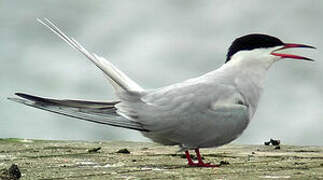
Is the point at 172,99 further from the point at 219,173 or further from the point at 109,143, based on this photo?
the point at 109,143

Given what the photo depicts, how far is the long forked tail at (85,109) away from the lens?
5438 mm

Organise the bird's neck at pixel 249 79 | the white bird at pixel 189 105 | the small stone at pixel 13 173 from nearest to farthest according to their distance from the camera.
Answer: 1. the small stone at pixel 13 173
2. the white bird at pixel 189 105
3. the bird's neck at pixel 249 79

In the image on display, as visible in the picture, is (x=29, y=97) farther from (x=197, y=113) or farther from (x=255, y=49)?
(x=255, y=49)

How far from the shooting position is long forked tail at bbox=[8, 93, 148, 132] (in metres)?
5.44

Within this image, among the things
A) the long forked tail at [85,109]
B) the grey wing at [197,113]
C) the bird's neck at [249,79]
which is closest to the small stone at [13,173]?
the long forked tail at [85,109]

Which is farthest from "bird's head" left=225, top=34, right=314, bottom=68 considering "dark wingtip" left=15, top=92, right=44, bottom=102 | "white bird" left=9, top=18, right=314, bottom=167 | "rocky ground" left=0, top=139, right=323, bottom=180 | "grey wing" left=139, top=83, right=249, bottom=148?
"dark wingtip" left=15, top=92, right=44, bottom=102

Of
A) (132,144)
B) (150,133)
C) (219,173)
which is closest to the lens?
(219,173)

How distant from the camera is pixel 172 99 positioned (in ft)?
18.6

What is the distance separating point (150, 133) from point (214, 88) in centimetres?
65

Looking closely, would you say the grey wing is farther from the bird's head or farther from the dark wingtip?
the dark wingtip

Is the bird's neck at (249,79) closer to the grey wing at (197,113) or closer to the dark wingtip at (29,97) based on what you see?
the grey wing at (197,113)

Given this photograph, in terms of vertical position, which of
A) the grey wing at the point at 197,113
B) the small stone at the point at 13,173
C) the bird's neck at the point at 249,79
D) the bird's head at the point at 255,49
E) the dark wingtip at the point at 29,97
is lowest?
the small stone at the point at 13,173

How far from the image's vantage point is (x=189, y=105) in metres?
5.61

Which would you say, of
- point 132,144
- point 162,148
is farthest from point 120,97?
point 132,144
